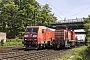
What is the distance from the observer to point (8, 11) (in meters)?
59.9

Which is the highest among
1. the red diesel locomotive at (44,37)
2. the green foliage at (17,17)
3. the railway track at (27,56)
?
the green foliage at (17,17)

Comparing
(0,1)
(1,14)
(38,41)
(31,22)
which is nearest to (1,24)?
(1,14)

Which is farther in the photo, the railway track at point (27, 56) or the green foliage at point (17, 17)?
the green foliage at point (17, 17)

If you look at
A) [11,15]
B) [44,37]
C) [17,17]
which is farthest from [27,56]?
[11,15]

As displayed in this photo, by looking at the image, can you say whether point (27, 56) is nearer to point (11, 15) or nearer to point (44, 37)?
point (44, 37)

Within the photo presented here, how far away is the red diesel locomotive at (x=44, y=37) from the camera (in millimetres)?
29812

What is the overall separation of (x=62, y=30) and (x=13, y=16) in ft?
92.8

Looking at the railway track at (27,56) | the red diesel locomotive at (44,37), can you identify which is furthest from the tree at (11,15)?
the railway track at (27,56)

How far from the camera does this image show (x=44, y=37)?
32.8 meters

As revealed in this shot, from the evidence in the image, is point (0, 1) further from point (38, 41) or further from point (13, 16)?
point (38, 41)

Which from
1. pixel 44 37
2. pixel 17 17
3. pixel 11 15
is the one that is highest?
pixel 11 15

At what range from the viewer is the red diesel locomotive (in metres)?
29.8

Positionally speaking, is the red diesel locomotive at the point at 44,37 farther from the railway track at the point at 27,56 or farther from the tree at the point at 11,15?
the tree at the point at 11,15

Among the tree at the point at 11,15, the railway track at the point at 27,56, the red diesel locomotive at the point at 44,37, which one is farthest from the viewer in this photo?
the tree at the point at 11,15
